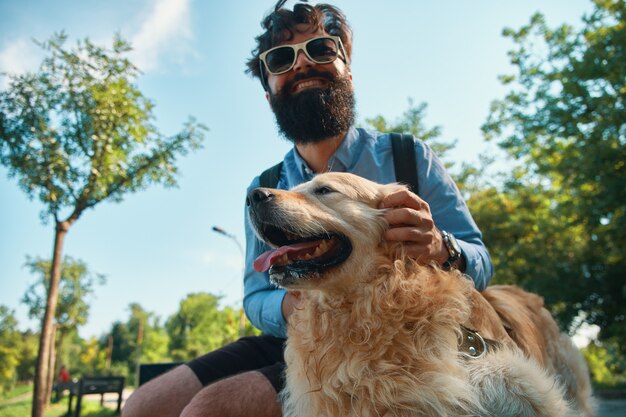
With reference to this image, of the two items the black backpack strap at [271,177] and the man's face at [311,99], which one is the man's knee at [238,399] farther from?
the man's face at [311,99]

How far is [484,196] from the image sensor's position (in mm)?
21172

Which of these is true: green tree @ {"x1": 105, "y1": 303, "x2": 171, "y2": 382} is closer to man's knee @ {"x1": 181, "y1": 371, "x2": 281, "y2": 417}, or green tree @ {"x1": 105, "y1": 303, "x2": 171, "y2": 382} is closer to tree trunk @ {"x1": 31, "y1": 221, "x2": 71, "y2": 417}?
tree trunk @ {"x1": 31, "y1": 221, "x2": 71, "y2": 417}

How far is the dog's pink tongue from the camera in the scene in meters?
2.27

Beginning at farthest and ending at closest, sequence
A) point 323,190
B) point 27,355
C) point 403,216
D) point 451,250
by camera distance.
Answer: point 27,355
point 323,190
point 451,250
point 403,216

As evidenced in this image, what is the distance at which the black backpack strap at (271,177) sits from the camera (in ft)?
11.2

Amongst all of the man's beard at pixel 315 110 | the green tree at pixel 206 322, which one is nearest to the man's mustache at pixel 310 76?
the man's beard at pixel 315 110

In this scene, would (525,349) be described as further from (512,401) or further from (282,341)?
(282,341)

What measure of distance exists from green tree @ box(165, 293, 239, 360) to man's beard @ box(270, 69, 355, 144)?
16.8 metres

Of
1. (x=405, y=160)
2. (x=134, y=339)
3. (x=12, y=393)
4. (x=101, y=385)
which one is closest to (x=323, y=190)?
(x=405, y=160)

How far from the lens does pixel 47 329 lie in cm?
1006

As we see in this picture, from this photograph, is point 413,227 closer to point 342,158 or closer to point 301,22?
point 342,158

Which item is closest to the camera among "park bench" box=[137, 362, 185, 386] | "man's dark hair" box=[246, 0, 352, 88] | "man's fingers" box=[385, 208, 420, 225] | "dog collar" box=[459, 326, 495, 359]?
"dog collar" box=[459, 326, 495, 359]

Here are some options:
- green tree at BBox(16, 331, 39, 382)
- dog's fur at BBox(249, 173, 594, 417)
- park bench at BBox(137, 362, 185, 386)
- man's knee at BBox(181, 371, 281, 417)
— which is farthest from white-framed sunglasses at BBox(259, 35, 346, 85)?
green tree at BBox(16, 331, 39, 382)

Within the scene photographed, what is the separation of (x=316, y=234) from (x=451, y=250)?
680 mm
